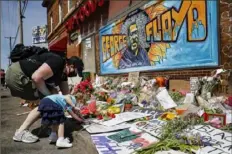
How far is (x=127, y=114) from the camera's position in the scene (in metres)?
4.90

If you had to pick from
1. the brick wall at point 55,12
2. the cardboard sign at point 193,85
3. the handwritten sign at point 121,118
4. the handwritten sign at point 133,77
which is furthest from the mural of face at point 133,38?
the brick wall at point 55,12

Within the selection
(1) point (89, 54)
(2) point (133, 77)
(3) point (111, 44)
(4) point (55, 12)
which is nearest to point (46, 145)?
(2) point (133, 77)

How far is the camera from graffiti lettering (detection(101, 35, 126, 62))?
888 centimetres

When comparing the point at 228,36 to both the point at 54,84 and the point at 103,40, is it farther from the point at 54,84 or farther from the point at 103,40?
the point at 103,40

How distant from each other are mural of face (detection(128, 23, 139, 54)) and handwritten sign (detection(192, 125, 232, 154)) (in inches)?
187

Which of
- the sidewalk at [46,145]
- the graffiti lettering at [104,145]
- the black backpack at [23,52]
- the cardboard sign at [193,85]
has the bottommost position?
the sidewalk at [46,145]

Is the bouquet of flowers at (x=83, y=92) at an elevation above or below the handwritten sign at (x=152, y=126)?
above

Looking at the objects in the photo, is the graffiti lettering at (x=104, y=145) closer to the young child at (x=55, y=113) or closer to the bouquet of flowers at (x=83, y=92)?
the young child at (x=55, y=113)

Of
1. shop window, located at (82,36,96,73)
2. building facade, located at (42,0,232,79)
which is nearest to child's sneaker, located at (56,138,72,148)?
building facade, located at (42,0,232,79)

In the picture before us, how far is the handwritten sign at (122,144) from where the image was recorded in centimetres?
324

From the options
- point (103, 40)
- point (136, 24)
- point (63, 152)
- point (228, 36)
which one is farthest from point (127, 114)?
point (103, 40)

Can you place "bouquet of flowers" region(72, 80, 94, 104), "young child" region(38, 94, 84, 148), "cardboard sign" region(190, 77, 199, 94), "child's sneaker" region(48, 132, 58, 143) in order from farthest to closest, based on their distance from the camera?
1. "bouquet of flowers" region(72, 80, 94, 104)
2. "cardboard sign" region(190, 77, 199, 94)
3. "child's sneaker" region(48, 132, 58, 143)
4. "young child" region(38, 94, 84, 148)

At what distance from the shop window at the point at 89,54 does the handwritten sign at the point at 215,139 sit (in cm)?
858

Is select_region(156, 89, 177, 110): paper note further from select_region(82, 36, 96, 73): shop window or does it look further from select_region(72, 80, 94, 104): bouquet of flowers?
select_region(82, 36, 96, 73): shop window
